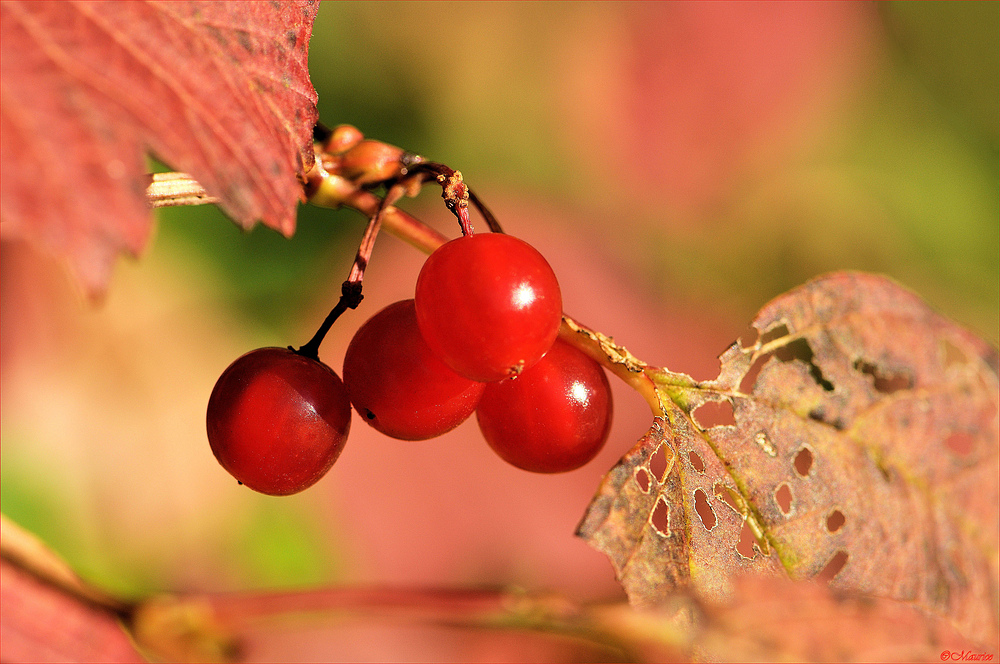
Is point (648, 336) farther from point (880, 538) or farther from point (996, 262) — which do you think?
point (880, 538)

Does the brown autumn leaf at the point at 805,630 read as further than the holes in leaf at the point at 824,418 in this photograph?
No

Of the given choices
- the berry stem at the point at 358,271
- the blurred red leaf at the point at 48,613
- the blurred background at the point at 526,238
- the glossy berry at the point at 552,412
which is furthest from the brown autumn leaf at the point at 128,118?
the blurred background at the point at 526,238

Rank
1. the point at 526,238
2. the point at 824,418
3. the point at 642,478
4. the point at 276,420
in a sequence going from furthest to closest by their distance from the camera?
the point at 526,238, the point at 642,478, the point at 824,418, the point at 276,420

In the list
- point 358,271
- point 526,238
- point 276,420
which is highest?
point 526,238

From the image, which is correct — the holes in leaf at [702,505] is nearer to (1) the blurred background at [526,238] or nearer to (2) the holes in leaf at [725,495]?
(2) the holes in leaf at [725,495]

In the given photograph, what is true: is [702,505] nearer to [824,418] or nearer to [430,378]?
[824,418]

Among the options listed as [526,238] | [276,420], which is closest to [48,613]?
[276,420]

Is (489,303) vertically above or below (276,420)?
above

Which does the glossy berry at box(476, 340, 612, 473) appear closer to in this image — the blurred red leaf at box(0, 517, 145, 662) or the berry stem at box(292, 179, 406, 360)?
the berry stem at box(292, 179, 406, 360)
